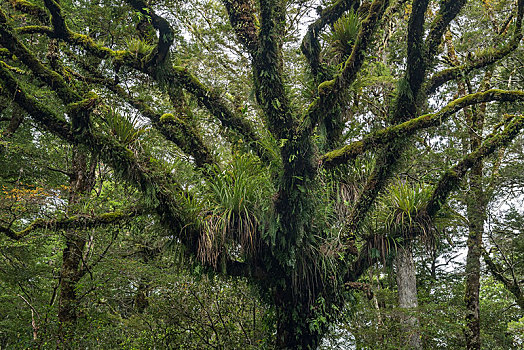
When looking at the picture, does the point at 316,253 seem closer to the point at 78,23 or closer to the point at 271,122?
the point at 271,122

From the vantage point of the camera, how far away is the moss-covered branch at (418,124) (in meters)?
4.36

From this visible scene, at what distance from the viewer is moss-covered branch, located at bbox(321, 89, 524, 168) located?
4.36m

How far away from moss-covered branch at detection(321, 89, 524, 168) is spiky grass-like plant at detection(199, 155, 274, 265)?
45.5 inches

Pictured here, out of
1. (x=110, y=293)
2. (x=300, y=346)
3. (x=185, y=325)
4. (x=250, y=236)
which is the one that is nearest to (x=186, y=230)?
(x=250, y=236)

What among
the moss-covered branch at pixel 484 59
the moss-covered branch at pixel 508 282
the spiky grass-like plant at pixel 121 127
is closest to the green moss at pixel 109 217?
the spiky grass-like plant at pixel 121 127

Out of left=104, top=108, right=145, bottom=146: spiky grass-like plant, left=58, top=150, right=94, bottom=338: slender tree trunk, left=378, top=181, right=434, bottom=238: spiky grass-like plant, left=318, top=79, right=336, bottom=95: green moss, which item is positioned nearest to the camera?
left=104, top=108, right=145, bottom=146: spiky grass-like plant

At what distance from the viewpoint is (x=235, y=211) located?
440 centimetres

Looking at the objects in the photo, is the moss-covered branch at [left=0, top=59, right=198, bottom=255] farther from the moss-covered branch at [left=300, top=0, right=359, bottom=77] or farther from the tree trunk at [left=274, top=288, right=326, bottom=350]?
the moss-covered branch at [left=300, top=0, right=359, bottom=77]

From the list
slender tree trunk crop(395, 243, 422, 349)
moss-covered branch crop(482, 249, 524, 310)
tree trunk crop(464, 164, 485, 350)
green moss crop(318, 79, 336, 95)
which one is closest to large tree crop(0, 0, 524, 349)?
green moss crop(318, 79, 336, 95)

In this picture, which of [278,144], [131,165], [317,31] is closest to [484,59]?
[317,31]

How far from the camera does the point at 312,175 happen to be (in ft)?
13.8

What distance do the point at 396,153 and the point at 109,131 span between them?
3.19m

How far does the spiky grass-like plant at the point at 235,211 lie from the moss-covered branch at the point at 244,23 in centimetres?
134

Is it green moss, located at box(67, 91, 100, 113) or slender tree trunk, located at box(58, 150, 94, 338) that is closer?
green moss, located at box(67, 91, 100, 113)
